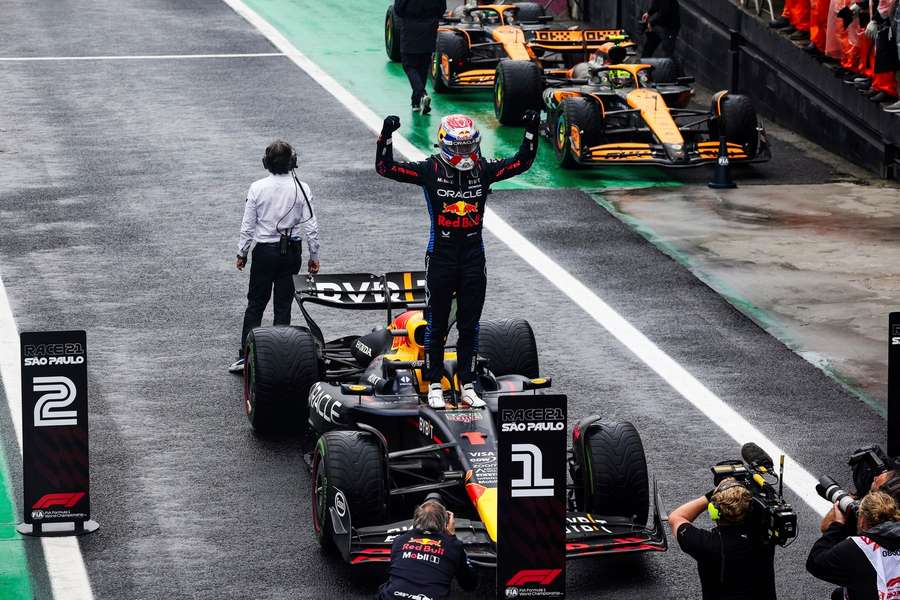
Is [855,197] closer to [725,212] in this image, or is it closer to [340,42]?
[725,212]

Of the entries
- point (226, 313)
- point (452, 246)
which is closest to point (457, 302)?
point (452, 246)

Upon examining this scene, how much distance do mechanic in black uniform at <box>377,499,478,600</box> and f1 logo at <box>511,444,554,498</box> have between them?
700mm

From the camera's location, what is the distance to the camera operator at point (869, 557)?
838 cm

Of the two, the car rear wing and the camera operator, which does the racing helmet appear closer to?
the car rear wing

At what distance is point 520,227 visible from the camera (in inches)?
758

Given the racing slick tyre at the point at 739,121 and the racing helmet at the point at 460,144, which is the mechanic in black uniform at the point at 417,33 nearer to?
the racing slick tyre at the point at 739,121

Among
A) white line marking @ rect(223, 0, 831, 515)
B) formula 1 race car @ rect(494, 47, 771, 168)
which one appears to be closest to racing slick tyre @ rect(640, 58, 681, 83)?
formula 1 race car @ rect(494, 47, 771, 168)

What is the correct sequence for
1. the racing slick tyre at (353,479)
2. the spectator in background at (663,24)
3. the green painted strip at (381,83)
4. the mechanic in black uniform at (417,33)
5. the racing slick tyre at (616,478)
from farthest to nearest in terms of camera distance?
the spectator in background at (663,24)
the mechanic in black uniform at (417,33)
the green painted strip at (381,83)
the racing slick tyre at (616,478)
the racing slick tyre at (353,479)

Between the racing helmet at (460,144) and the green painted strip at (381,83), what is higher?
the racing helmet at (460,144)

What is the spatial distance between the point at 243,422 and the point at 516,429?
429cm

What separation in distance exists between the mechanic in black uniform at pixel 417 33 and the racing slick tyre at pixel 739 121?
185 inches

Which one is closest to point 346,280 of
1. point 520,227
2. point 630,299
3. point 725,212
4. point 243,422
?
point 243,422

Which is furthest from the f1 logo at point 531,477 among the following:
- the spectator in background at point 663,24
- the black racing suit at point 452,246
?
the spectator in background at point 663,24

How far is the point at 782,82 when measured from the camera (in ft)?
79.6
